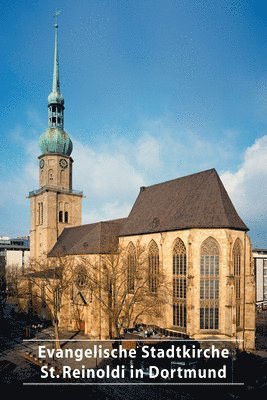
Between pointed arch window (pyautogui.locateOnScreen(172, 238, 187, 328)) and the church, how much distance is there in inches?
4.3

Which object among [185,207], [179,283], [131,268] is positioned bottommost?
[179,283]

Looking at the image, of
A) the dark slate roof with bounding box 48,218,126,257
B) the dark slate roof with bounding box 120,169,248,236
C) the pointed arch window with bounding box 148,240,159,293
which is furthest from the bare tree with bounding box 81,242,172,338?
the dark slate roof with bounding box 120,169,248,236

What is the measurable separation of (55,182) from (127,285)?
2629 cm

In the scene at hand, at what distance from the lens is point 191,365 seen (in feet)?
98.5

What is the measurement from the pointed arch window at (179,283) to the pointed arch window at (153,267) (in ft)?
9.88

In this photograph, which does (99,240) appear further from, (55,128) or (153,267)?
(55,128)

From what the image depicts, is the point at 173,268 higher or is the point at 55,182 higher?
the point at 55,182

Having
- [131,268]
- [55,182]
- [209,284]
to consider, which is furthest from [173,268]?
[55,182]

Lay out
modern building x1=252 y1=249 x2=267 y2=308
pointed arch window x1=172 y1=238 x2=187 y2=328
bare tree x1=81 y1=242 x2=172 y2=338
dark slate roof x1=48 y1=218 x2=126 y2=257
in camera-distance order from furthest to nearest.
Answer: modern building x1=252 y1=249 x2=267 y2=308 < dark slate roof x1=48 y1=218 x2=126 y2=257 < bare tree x1=81 y1=242 x2=172 y2=338 < pointed arch window x1=172 y1=238 x2=187 y2=328

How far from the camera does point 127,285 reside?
4534 centimetres

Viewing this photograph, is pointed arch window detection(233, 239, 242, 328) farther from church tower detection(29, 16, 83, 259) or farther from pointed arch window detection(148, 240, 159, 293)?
church tower detection(29, 16, 83, 259)

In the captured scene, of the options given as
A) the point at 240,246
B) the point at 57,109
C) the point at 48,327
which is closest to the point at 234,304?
the point at 240,246

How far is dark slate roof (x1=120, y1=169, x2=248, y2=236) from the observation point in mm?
38844

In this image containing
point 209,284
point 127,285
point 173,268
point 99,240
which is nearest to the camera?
point 209,284
